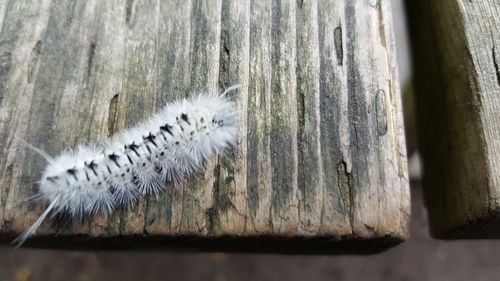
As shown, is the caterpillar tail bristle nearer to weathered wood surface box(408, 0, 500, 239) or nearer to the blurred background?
weathered wood surface box(408, 0, 500, 239)

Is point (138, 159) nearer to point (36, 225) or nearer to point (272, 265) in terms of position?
point (36, 225)

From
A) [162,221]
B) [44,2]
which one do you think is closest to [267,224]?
[162,221]

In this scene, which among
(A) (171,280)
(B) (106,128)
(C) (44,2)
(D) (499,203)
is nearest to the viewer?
(D) (499,203)

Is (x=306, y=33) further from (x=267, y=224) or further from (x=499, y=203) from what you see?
(x=499, y=203)

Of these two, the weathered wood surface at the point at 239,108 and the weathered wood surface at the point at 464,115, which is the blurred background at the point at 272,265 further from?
the weathered wood surface at the point at 239,108

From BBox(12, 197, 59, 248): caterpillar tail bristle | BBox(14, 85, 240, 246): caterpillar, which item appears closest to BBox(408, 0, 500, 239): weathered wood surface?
BBox(14, 85, 240, 246): caterpillar

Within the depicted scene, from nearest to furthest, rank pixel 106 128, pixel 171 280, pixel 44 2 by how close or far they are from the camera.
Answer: pixel 106 128, pixel 44 2, pixel 171 280

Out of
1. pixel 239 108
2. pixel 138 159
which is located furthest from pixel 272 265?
pixel 239 108

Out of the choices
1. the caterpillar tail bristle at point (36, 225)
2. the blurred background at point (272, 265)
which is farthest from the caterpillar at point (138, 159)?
the blurred background at point (272, 265)
